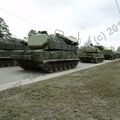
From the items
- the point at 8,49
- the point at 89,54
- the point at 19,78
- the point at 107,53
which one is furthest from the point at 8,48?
the point at 107,53

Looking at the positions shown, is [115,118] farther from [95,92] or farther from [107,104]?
[95,92]

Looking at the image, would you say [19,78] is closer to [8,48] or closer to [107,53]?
[8,48]

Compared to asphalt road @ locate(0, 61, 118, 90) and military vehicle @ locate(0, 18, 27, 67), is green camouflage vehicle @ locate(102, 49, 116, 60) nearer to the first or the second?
military vehicle @ locate(0, 18, 27, 67)

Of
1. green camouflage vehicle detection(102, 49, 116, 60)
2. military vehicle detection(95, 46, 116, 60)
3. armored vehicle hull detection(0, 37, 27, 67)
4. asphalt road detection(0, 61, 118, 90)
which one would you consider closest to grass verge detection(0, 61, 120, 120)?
asphalt road detection(0, 61, 118, 90)

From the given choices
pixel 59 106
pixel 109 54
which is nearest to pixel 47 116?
pixel 59 106

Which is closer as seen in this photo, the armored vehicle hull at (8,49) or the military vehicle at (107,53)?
the armored vehicle hull at (8,49)

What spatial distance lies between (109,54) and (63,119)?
34397 mm

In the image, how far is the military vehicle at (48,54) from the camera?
49.8ft

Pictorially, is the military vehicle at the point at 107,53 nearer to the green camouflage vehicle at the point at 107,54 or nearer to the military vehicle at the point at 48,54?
the green camouflage vehicle at the point at 107,54

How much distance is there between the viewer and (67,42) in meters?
20.1

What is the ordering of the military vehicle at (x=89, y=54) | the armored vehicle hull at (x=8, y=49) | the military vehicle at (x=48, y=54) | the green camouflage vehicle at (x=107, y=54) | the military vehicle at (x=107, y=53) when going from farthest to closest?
1. the green camouflage vehicle at (x=107, y=54)
2. the military vehicle at (x=107, y=53)
3. the military vehicle at (x=89, y=54)
4. the armored vehicle hull at (x=8, y=49)
5. the military vehicle at (x=48, y=54)

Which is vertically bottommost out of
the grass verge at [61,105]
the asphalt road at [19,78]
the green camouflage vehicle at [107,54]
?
the asphalt road at [19,78]

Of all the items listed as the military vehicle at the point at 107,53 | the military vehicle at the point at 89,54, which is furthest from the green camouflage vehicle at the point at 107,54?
the military vehicle at the point at 89,54

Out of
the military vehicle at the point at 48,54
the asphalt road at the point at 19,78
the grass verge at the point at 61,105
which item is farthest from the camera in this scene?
the military vehicle at the point at 48,54
